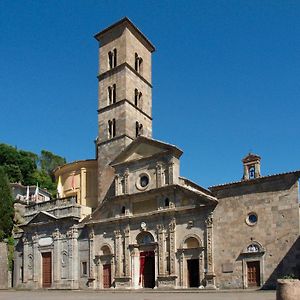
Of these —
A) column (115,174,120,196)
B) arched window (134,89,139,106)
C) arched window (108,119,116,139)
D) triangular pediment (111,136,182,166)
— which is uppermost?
arched window (134,89,139,106)

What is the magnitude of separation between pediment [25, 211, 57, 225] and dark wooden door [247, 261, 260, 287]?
2030 centimetres

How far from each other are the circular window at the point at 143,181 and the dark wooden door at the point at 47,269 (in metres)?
12.6

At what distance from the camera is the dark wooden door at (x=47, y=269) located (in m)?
46.7

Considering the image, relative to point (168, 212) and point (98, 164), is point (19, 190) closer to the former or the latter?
point (98, 164)

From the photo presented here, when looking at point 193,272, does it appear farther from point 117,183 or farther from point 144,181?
point 117,183

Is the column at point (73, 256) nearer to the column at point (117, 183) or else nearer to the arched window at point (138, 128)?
the column at point (117, 183)

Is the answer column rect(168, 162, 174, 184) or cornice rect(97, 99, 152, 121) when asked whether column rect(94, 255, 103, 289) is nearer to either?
column rect(168, 162, 174, 184)

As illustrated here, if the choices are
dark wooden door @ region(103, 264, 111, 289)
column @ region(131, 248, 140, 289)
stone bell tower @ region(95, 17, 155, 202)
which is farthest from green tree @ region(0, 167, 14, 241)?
column @ region(131, 248, 140, 289)

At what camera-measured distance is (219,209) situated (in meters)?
36.4

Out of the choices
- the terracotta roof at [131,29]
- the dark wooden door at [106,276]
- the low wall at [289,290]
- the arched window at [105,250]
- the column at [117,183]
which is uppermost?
the terracotta roof at [131,29]

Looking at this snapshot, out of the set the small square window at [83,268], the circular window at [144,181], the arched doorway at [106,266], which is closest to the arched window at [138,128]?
the circular window at [144,181]

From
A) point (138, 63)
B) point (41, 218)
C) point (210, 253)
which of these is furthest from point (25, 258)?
point (138, 63)

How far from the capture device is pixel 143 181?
41.7 metres

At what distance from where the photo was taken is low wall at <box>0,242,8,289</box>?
4980 cm
